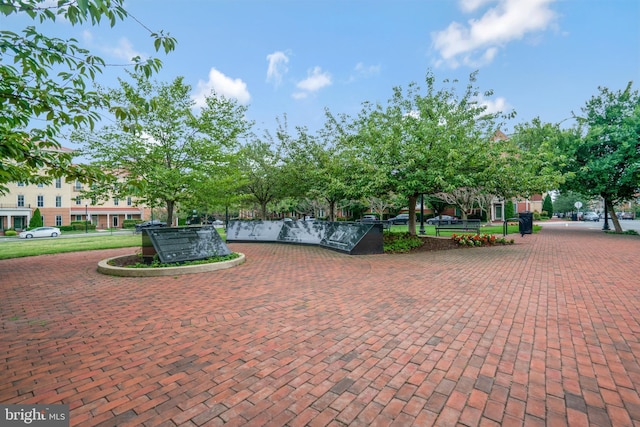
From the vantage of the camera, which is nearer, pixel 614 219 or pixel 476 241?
pixel 476 241

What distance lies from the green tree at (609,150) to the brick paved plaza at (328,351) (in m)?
14.6

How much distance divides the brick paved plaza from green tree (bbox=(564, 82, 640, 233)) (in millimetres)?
14591

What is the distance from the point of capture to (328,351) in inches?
140

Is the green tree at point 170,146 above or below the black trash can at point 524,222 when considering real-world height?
above

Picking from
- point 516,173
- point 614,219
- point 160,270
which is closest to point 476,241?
point 516,173

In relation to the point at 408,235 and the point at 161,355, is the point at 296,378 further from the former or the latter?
the point at 408,235

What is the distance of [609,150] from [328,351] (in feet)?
77.7

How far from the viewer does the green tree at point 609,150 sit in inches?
667

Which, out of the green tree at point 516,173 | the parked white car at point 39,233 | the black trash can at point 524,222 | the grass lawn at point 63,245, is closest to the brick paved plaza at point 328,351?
the green tree at point 516,173

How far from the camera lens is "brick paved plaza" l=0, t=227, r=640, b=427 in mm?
2549

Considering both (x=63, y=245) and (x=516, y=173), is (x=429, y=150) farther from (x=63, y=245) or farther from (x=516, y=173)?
(x=63, y=245)

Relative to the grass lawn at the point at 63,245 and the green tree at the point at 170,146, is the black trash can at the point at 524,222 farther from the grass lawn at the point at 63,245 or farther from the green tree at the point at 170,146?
the green tree at the point at 170,146

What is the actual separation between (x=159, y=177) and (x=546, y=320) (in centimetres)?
963

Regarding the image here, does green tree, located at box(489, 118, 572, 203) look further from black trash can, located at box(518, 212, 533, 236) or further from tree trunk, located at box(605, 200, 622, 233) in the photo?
tree trunk, located at box(605, 200, 622, 233)
